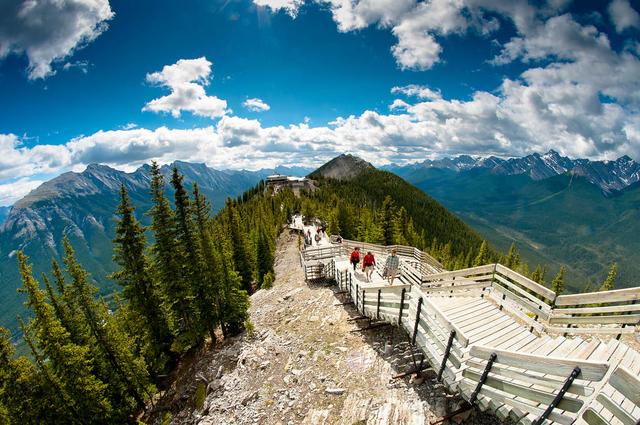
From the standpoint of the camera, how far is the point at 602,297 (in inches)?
375

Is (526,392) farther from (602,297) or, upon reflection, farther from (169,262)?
(169,262)

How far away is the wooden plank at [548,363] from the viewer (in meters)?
4.83

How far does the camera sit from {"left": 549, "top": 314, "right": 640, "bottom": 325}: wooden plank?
895cm

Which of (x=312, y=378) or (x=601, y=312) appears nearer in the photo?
(x=601, y=312)

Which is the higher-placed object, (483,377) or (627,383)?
(627,383)

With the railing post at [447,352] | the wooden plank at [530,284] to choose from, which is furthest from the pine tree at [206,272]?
the wooden plank at [530,284]

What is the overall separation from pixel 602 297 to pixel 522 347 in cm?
339

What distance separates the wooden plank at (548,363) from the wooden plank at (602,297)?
4.51 meters

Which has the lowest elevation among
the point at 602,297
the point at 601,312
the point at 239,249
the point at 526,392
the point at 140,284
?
the point at 239,249

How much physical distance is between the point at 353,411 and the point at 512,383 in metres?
5.36

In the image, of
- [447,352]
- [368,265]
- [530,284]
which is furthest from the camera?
[368,265]

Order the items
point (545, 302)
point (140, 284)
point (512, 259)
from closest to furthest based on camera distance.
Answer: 1. point (545, 302)
2. point (140, 284)
3. point (512, 259)

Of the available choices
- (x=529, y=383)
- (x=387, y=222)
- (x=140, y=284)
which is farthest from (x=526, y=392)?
(x=387, y=222)

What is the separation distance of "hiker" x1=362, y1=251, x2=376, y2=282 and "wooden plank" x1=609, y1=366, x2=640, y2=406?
44.4ft
